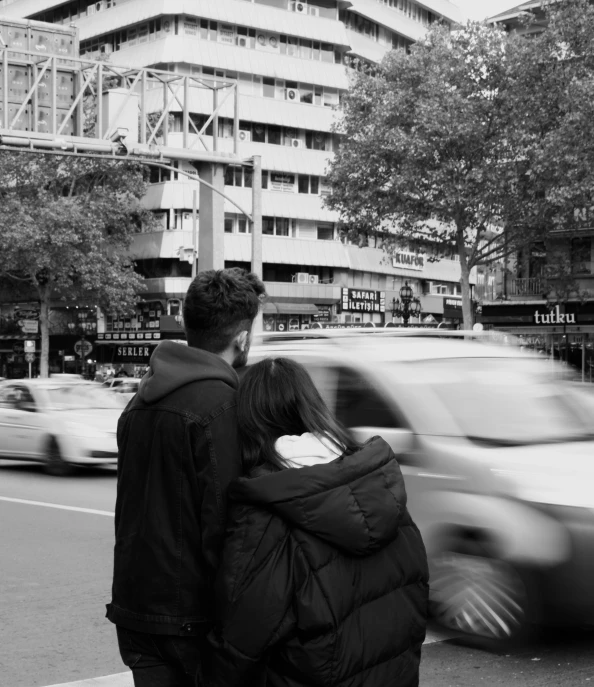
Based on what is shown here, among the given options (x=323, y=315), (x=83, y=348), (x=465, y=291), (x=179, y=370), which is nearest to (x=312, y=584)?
(x=179, y=370)

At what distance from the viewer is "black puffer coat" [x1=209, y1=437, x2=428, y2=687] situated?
2605 mm

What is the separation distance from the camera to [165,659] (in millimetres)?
2891

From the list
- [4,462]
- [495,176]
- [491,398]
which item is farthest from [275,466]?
[495,176]

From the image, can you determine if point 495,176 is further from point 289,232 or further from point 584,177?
point 289,232

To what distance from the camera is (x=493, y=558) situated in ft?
18.6

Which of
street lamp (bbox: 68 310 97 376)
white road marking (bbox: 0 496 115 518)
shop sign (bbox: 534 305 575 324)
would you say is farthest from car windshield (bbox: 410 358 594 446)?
street lamp (bbox: 68 310 97 376)

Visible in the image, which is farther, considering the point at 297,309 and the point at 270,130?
the point at 270,130

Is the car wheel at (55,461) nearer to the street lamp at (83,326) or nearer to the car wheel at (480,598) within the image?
the car wheel at (480,598)

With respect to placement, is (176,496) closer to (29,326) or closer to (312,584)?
(312,584)

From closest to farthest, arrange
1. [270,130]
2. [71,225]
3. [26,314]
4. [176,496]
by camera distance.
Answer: [176,496] < [71,225] < [270,130] < [26,314]

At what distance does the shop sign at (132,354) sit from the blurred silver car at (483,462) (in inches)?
1767

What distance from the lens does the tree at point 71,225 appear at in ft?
144

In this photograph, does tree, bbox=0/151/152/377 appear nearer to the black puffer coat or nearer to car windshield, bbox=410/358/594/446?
car windshield, bbox=410/358/594/446

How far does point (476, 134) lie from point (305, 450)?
3561 centimetres
